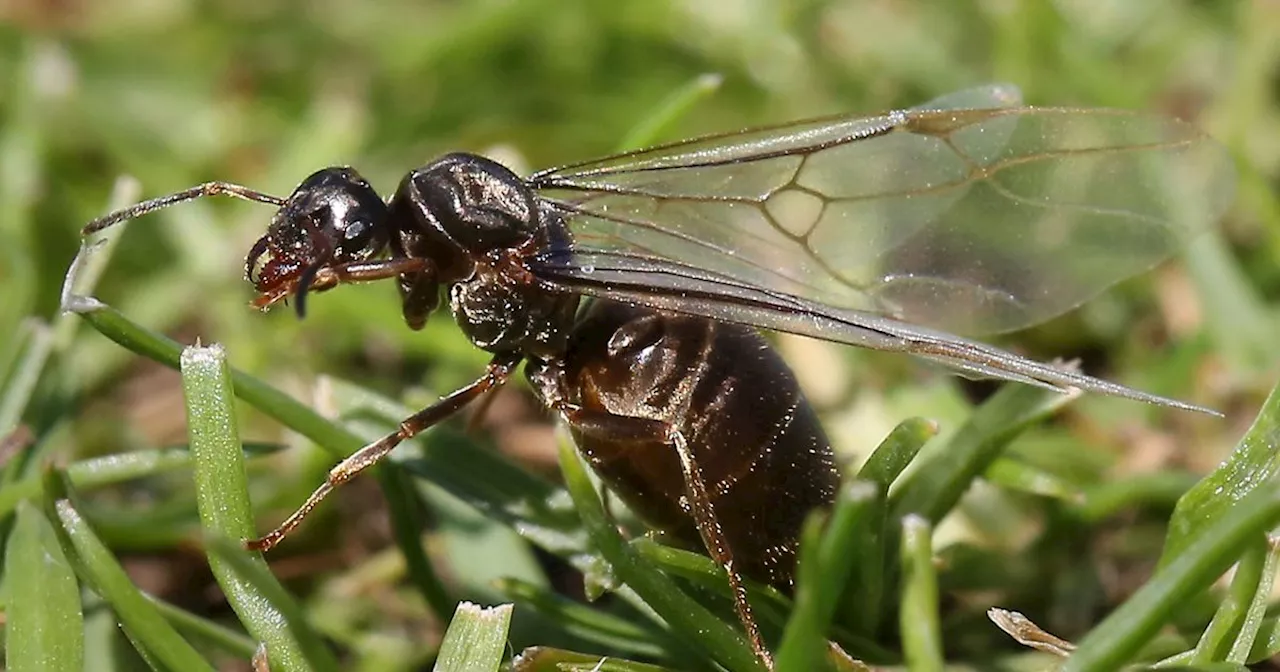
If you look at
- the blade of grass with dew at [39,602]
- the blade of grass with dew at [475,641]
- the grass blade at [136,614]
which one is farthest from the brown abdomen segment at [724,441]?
the blade of grass with dew at [39,602]

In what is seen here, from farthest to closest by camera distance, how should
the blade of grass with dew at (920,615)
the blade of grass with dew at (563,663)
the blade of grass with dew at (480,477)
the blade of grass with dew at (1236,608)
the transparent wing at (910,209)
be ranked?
the transparent wing at (910,209)
the blade of grass with dew at (480,477)
the blade of grass with dew at (563,663)
the blade of grass with dew at (1236,608)
the blade of grass with dew at (920,615)

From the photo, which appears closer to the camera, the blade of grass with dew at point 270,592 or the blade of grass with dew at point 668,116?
the blade of grass with dew at point 270,592

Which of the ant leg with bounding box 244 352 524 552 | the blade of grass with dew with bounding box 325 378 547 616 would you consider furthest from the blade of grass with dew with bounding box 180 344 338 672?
the blade of grass with dew with bounding box 325 378 547 616

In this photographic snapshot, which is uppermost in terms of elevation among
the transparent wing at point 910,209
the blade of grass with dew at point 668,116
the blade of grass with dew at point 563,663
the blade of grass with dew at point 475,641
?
the blade of grass with dew at point 668,116

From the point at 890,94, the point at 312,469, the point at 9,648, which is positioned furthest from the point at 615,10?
the point at 9,648

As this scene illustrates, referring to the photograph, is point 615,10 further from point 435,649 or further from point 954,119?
point 435,649

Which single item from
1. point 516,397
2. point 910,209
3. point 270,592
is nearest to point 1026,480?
point 910,209

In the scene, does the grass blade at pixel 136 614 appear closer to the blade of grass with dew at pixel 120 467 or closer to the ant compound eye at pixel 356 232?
the blade of grass with dew at pixel 120 467

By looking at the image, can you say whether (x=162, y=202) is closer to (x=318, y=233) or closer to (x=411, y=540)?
(x=318, y=233)
